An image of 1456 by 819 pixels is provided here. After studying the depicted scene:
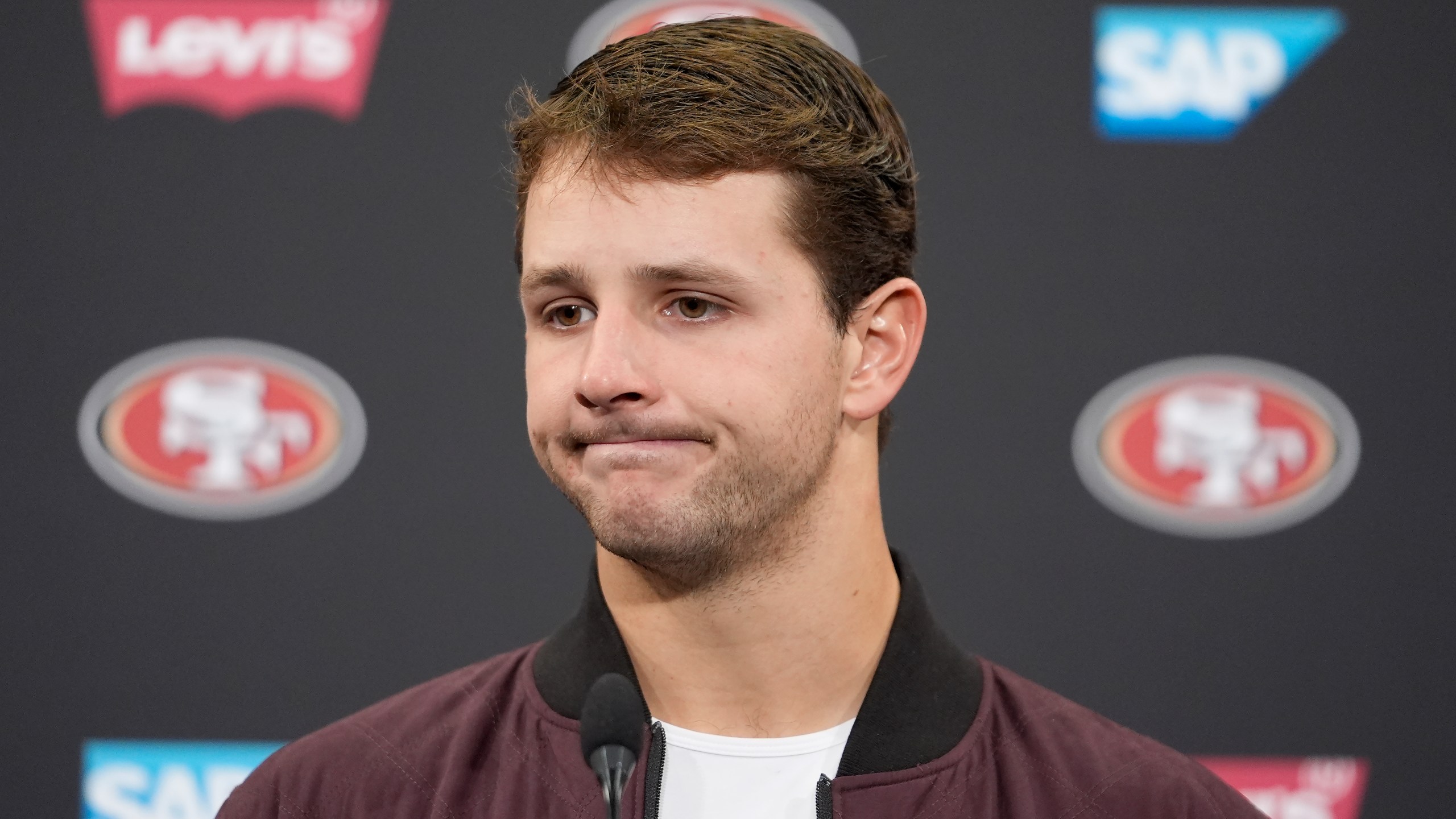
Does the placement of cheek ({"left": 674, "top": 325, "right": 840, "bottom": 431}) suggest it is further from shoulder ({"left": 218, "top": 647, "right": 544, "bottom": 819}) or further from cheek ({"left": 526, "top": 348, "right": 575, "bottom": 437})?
shoulder ({"left": 218, "top": 647, "right": 544, "bottom": 819})

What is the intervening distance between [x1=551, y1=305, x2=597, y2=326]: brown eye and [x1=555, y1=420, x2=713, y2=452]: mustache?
0.37 feet

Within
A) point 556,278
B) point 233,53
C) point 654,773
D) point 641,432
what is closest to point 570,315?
point 556,278

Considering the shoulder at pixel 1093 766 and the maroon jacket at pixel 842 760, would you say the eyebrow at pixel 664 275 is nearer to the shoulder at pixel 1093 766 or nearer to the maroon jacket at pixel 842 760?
the maroon jacket at pixel 842 760

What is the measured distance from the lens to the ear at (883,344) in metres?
1.38

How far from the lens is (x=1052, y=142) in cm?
212

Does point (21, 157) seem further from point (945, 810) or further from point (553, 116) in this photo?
point (945, 810)

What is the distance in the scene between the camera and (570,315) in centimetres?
131

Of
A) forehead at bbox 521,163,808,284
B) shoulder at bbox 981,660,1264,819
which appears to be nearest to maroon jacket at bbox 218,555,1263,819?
shoulder at bbox 981,660,1264,819

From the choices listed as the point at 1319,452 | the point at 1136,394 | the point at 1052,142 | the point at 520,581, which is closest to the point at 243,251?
the point at 520,581

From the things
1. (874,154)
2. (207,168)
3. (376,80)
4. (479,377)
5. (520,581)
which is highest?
(376,80)

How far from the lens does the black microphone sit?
107cm

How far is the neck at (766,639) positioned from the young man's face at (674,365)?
0.05 meters

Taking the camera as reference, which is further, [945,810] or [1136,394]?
[1136,394]

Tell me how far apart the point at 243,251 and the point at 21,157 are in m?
0.38
